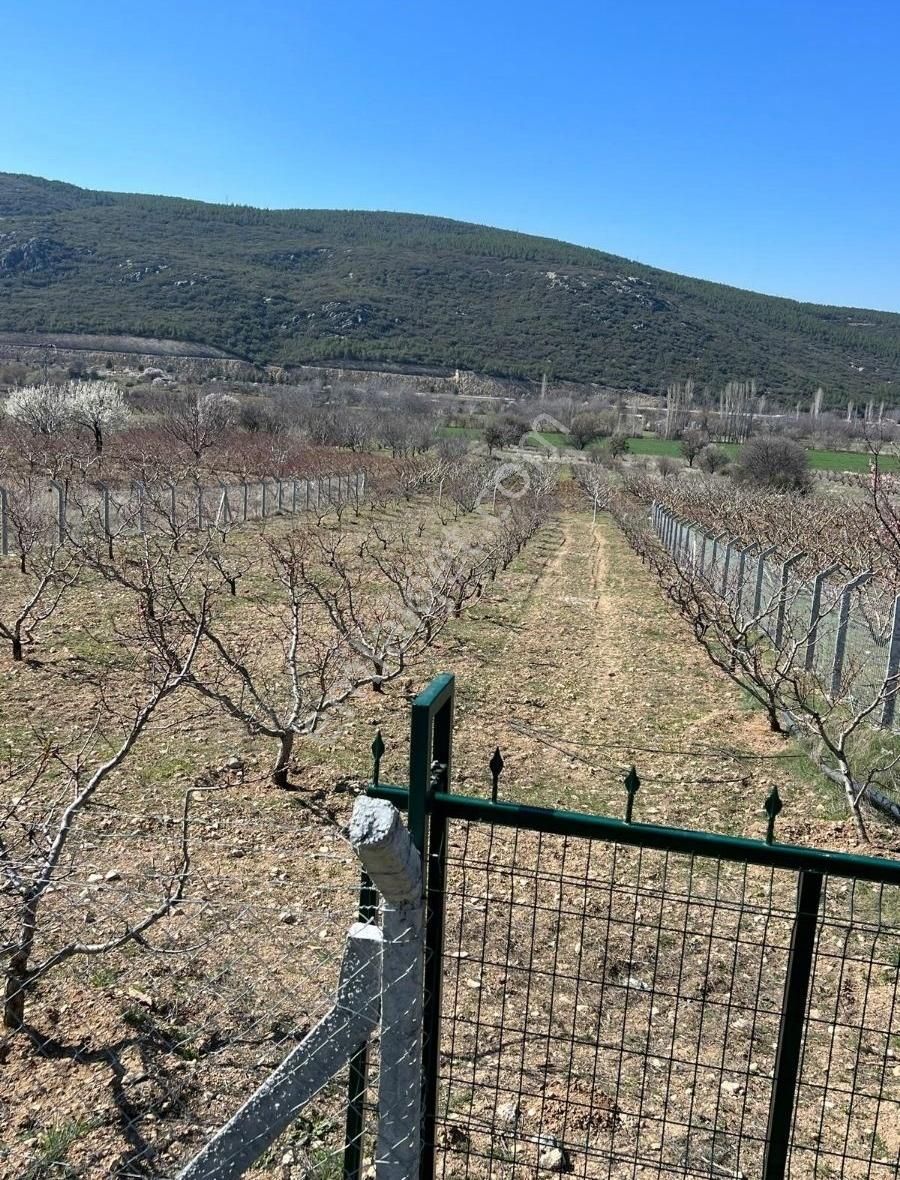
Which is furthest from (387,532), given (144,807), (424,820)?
(424,820)

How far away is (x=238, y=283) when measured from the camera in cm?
9725

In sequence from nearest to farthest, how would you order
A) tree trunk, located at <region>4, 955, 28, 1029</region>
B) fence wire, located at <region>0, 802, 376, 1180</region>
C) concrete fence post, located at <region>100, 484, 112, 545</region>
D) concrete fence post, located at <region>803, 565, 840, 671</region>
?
fence wire, located at <region>0, 802, 376, 1180</region>
tree trunk, located at <region>4, 955, 28, 1029</region>
concrete fence post, located at <region>803, 565, 840, 671</region>
concrete fence post, located at <region>100, 484, 112, 545</region>

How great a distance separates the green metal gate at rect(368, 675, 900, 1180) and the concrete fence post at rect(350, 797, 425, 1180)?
20 centimetres

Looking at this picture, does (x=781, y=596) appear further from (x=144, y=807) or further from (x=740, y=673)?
(x=144, y=807)

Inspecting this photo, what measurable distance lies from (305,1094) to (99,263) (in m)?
108

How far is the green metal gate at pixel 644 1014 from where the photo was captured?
7.06 feet

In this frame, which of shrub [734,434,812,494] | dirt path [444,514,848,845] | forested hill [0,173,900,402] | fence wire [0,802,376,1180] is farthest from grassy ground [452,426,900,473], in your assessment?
fence wire [0,802,376,1180]

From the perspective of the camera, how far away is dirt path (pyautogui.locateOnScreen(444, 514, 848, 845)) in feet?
20.4

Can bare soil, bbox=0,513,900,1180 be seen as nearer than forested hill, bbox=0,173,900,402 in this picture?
Yes

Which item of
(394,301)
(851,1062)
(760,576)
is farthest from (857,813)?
(394,301)

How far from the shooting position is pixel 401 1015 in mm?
2023

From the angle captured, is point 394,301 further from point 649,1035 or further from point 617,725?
point 649,1035

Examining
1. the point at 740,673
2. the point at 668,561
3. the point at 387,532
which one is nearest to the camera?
the point at 740,673

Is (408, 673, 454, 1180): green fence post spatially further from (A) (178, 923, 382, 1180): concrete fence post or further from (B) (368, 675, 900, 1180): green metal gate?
(A) (178, 923, 382, 1180): concrete fence post
